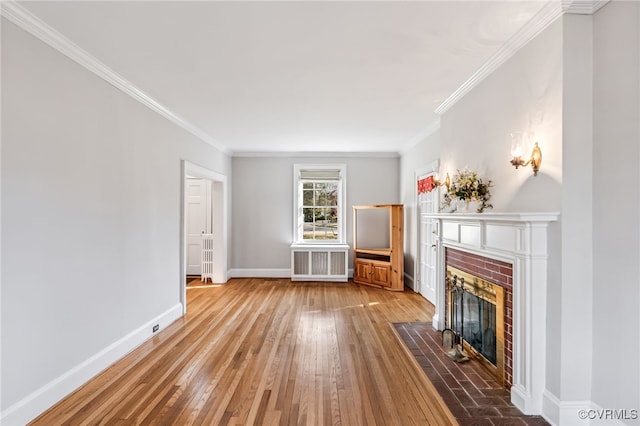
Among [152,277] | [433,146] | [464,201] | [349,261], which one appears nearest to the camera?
[464,201]

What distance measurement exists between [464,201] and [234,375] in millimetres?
2695

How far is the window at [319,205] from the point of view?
678 centimetres

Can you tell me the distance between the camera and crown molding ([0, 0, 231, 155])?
78.4 inches

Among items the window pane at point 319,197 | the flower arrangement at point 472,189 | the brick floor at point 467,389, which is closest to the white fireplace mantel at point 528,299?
the brick floor at point 467,389

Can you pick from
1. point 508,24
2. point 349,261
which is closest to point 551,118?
point 508,24

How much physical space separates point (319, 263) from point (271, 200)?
5.46ft

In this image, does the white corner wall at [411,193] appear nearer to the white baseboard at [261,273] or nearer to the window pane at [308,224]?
the window pane at [308,224]

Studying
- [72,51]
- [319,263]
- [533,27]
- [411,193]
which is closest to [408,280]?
[411,193]

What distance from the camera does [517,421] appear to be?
6.80ft

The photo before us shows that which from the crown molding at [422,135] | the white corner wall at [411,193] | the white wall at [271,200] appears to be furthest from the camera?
the white wall at [271,200]

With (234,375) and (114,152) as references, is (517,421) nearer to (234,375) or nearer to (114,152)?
(234,375)

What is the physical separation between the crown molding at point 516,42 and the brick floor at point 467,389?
2592 mm

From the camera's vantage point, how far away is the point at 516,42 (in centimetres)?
236

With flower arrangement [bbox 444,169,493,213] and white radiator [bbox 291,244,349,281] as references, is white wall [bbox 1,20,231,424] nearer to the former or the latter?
white radiator [bbox 291,244,349,281]
